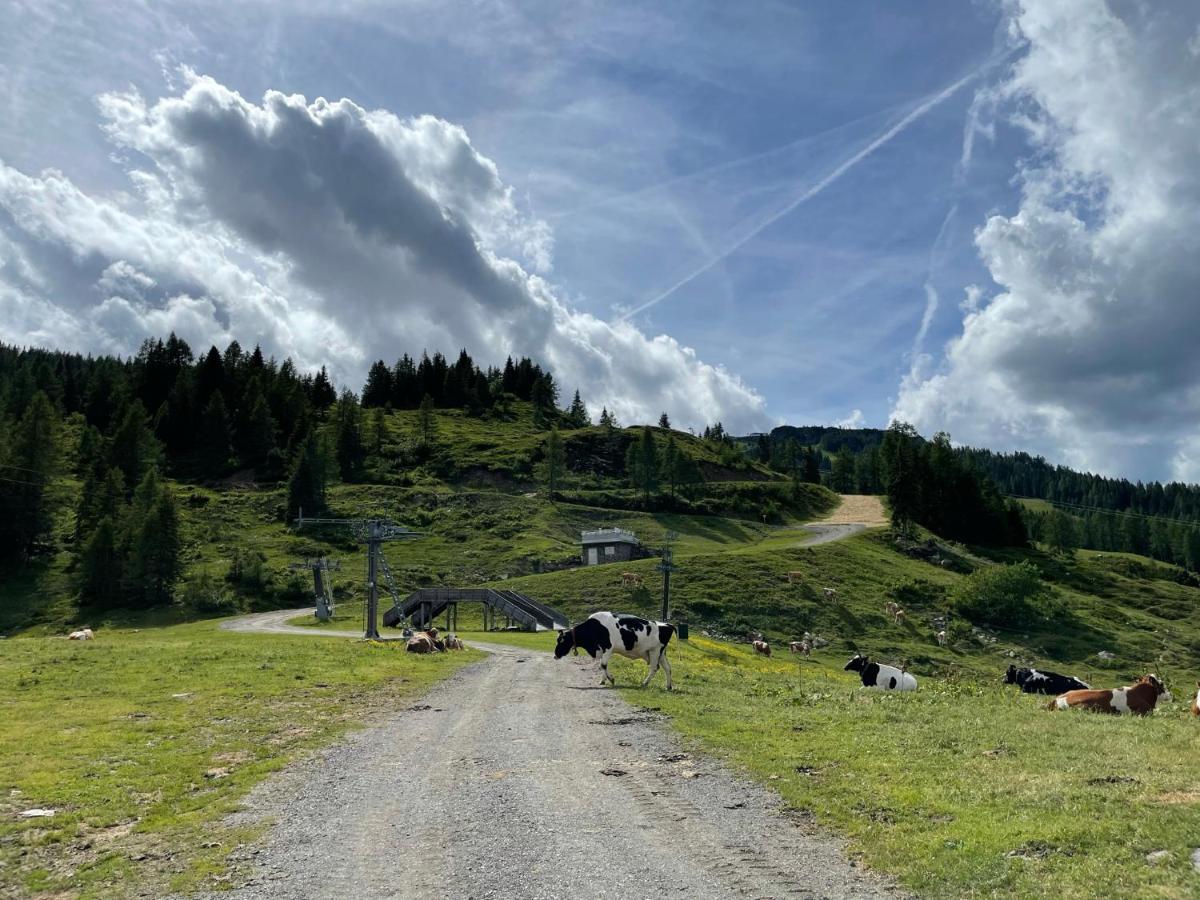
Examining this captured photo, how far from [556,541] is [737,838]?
4415 inches

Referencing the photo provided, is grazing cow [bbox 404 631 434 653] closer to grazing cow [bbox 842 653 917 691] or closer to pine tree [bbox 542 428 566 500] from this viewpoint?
grazing cow [bbox 842 653 917 691]

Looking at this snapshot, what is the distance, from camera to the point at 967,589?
9575 centimetres

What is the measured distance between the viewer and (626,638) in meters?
27.9

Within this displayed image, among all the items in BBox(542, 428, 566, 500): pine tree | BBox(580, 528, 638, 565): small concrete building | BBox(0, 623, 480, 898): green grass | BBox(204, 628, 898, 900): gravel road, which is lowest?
BBox(0, 623, 480, 898): green grass

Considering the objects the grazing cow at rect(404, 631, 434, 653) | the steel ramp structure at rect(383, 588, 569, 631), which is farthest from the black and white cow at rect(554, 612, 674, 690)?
the steel ramp structure at rect(383, 588, 569, 631)

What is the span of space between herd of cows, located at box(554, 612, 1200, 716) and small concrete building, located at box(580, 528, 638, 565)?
239 ft

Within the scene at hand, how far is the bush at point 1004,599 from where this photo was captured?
92.2 m

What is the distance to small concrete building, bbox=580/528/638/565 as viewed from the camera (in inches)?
4291

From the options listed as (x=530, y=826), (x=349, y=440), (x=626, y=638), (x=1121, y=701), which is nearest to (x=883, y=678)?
(x=626, y=638)

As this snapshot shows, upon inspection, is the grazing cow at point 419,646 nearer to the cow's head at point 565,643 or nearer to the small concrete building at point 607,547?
the cow's head at point 565,643

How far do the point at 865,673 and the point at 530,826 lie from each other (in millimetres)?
25941

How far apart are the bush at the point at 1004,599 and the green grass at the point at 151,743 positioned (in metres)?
75.4

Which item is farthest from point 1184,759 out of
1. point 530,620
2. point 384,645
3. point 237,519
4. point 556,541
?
point 237,519

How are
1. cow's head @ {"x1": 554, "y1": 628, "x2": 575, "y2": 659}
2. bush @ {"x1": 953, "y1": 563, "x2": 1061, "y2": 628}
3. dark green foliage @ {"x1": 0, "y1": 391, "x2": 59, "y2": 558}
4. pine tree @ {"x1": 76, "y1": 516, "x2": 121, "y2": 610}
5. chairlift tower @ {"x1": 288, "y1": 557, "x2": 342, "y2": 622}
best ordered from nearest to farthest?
cow's head @ {"x1": 554, "y1": 628, "x2": 575, "y2": 659}
chairlift tower @ {"x1": 288, "y1": 557, "x2": 342, "y2": 622}
pine tree @ {"x1": 76, "y1": 516, "x2": 121, "y2": 610}
bush @ {"x1": 953, "y1": 563, "x2": 1061, "y2": 628}
dark green foliage @ {"x1": 0, "y1": 391, "x2": 59, "y2": 558}
